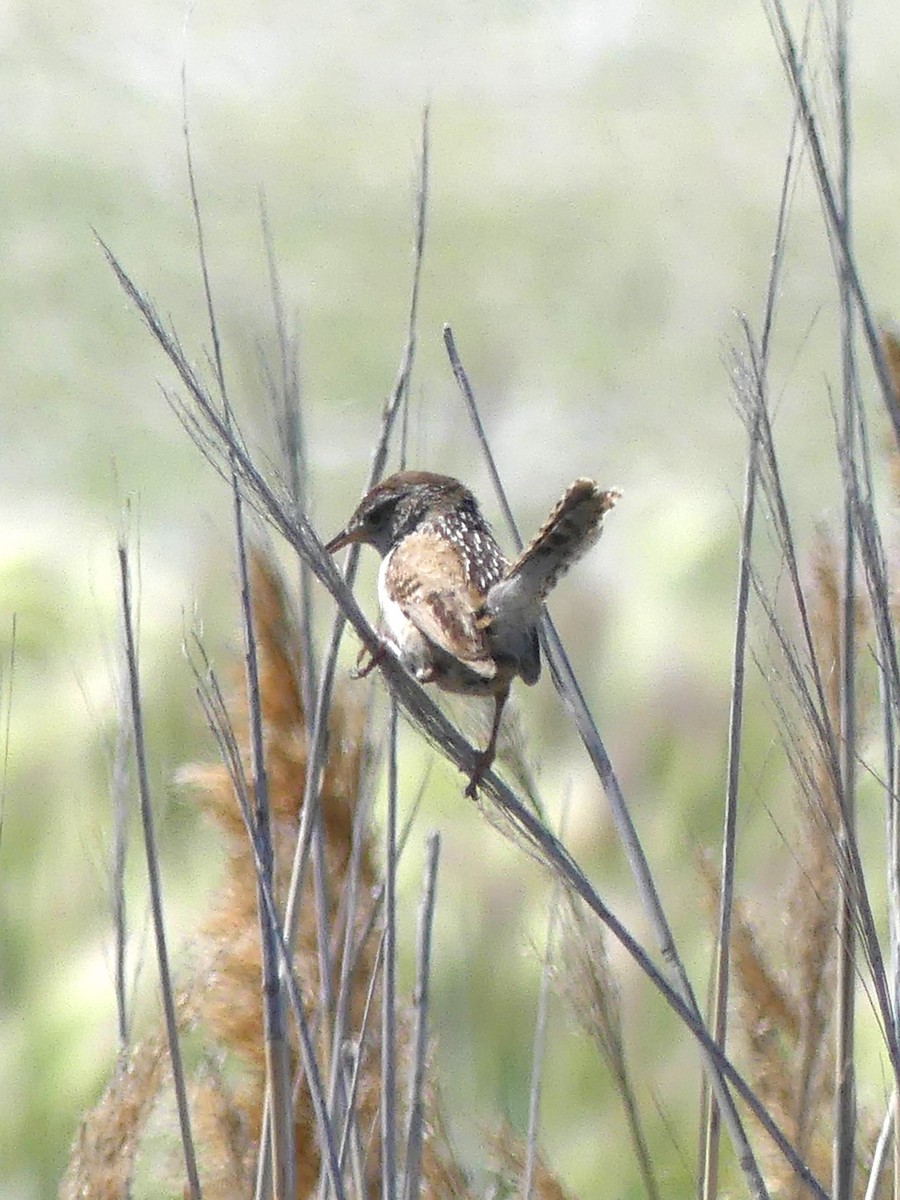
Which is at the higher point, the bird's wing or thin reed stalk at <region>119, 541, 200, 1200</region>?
the bird's wing

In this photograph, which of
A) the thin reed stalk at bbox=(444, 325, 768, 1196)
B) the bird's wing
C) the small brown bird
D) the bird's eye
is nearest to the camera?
the thin reed stalk at bbox=(444, 325, 768, 1196)

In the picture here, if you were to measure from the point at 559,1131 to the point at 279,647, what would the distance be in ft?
5.53

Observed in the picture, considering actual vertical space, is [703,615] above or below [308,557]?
above

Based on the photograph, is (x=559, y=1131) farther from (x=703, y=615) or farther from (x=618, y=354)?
(x=618, y=354)

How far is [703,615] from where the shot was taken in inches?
137

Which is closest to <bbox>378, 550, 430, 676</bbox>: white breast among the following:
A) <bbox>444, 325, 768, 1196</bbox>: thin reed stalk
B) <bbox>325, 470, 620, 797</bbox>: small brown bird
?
<bbox>325, 470, 620, 797</bbox>: small brown bird

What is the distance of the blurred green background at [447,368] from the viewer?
3.18 m

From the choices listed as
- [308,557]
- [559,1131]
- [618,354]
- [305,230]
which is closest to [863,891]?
[308,557]

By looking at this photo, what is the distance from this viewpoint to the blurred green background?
10.4ft

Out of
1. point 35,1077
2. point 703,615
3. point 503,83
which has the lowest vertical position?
point 35,1077

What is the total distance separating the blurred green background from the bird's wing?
0.94 m

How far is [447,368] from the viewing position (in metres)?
4.01

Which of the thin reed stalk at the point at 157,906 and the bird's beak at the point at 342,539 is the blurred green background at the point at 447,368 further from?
A: the thin reed stalk at the point at 157,906

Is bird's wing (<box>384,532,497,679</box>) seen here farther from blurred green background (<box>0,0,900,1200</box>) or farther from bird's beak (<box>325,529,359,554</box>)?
blurred green background (<box>0,0,900,1200</box>)
